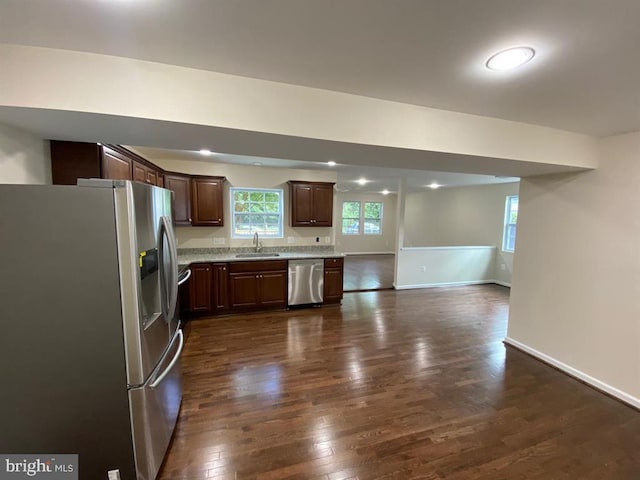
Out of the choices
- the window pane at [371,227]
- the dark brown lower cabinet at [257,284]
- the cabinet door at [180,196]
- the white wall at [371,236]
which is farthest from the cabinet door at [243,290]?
the window pane at [371,227]

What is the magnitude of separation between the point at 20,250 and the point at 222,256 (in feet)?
10.6

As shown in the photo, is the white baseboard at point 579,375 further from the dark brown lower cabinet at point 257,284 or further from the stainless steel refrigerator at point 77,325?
the stainless steel refrigerator at point 77,325

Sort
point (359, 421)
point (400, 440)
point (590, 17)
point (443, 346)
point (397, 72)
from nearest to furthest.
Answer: point (590, 17) → point (397, 72) → point (400, 440) → point (359, 421) → point (443, 346)

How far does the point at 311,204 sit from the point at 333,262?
1142 millimetres

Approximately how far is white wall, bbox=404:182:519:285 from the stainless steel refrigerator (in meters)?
7.33

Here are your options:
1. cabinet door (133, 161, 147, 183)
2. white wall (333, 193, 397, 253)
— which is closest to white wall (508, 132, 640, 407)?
cabinet door (133, 161, 147, 183)

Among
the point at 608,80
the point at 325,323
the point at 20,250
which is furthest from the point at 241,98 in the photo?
the point at 325,323

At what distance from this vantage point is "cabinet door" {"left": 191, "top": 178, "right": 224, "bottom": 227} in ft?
14.6

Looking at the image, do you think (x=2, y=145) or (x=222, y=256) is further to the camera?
(x=222, y=256)

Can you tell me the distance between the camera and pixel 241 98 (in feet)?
5.27

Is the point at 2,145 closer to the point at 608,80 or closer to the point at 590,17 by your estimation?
the point at 590,17

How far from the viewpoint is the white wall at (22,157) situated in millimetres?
1567

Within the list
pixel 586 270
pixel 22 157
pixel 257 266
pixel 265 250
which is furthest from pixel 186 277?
pixel 586 270

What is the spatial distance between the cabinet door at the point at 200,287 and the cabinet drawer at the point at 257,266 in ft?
1.17
